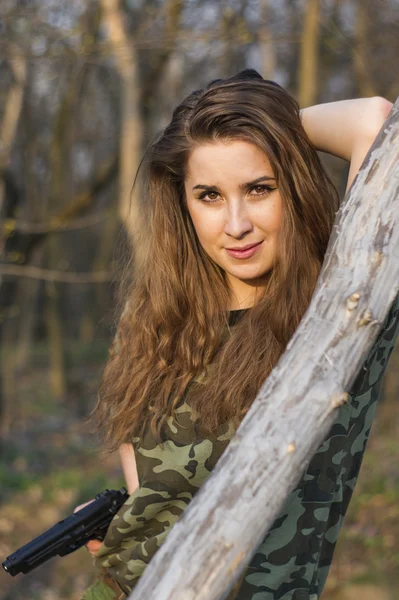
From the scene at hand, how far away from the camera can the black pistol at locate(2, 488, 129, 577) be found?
238 centimetres

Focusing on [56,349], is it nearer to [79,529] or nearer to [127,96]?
[127,96]

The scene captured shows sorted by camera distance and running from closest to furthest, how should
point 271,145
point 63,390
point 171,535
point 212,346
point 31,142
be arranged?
point 171,535
point 271,145
point 212,346
point 31,142
point 63,390

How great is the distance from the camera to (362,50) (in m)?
9.33

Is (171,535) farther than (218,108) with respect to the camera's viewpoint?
No

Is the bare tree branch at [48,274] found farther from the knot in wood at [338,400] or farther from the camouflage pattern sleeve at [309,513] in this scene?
the knot in wood at [338,400]

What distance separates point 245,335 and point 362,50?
26.2 feet

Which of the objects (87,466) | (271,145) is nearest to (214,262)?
(271,145)

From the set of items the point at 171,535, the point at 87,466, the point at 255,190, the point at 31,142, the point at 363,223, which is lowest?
the point at 87,466

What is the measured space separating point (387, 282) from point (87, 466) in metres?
7.35

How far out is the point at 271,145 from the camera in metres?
2.10

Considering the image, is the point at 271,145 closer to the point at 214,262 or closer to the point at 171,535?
the point at 214,262

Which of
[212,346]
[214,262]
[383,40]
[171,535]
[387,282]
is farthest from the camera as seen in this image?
[383,40]

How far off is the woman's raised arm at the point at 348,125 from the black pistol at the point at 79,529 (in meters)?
1.23

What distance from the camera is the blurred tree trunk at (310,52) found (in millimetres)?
8367
